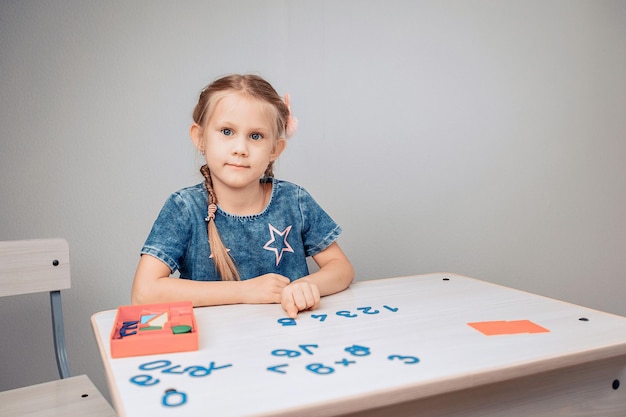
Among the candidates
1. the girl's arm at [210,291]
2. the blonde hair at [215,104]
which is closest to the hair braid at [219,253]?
the blonde hair at [215,104]

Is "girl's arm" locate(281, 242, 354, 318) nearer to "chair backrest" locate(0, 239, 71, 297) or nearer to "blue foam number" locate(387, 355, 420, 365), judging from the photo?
"blue foam number" locate(387, 355, 420, 365)

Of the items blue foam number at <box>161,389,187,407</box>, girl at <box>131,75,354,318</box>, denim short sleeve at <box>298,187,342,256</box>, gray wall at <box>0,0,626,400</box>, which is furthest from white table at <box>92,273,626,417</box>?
gray wall at <box>0,0,626,400</box>

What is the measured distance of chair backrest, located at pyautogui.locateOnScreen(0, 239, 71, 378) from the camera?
3.88ft

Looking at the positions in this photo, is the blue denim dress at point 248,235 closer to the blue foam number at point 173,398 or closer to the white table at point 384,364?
the white table at point 384,364

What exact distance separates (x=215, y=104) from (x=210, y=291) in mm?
398

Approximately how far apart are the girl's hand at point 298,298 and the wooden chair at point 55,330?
378 millimetres

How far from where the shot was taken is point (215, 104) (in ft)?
3.93

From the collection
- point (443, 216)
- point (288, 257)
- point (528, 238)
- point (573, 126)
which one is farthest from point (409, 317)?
point (573, 126)

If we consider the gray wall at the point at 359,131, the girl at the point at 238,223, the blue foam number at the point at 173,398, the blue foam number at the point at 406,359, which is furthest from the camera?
the gray wall at the point at 359,131

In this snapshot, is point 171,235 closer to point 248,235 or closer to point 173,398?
point 248,235

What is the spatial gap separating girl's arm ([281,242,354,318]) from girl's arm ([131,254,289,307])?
47 mm

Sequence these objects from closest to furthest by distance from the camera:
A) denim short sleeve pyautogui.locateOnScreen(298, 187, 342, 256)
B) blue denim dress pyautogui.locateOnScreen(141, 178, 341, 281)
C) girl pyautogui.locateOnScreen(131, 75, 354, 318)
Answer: girl pyautogui.locateOnScreen(131, 75, 354, 318) → blue denim dress pyautogui.locateOnScreen(141, 178, 341, 281) → denim short sleeve pyautogui.locateOnScreen(298, 187, 342, 256)

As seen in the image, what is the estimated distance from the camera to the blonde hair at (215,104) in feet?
3.94

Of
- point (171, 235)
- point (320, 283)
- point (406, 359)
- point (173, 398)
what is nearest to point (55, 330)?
point (171, 235)
